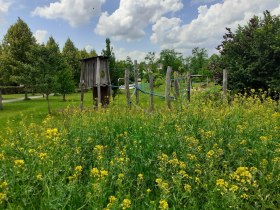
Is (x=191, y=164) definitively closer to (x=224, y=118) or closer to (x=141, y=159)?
(x=141, y=159)

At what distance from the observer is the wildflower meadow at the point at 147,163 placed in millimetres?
2982

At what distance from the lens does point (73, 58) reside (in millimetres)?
47625

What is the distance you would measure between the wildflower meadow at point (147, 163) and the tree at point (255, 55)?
7.71 meters

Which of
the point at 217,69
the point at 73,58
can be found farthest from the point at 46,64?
the point at 73,58

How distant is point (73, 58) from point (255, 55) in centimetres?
3779

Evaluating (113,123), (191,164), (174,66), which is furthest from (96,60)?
(174,66)

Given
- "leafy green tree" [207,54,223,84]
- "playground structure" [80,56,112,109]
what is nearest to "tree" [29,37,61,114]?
"playground structure" [80,56,112,109]

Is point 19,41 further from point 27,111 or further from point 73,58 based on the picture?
point 73,58

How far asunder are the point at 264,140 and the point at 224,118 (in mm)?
1754

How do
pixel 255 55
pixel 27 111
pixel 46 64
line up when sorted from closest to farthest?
pixel 255 55, pixel 27 111, pixel 46 64

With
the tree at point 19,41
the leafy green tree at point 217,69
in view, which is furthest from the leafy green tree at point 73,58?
the leafy green tree at point 217,69

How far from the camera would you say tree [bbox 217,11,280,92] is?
13742 millimetres

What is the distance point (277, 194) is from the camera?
322 cm

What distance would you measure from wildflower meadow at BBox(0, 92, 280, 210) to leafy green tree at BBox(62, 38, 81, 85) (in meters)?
41.7
